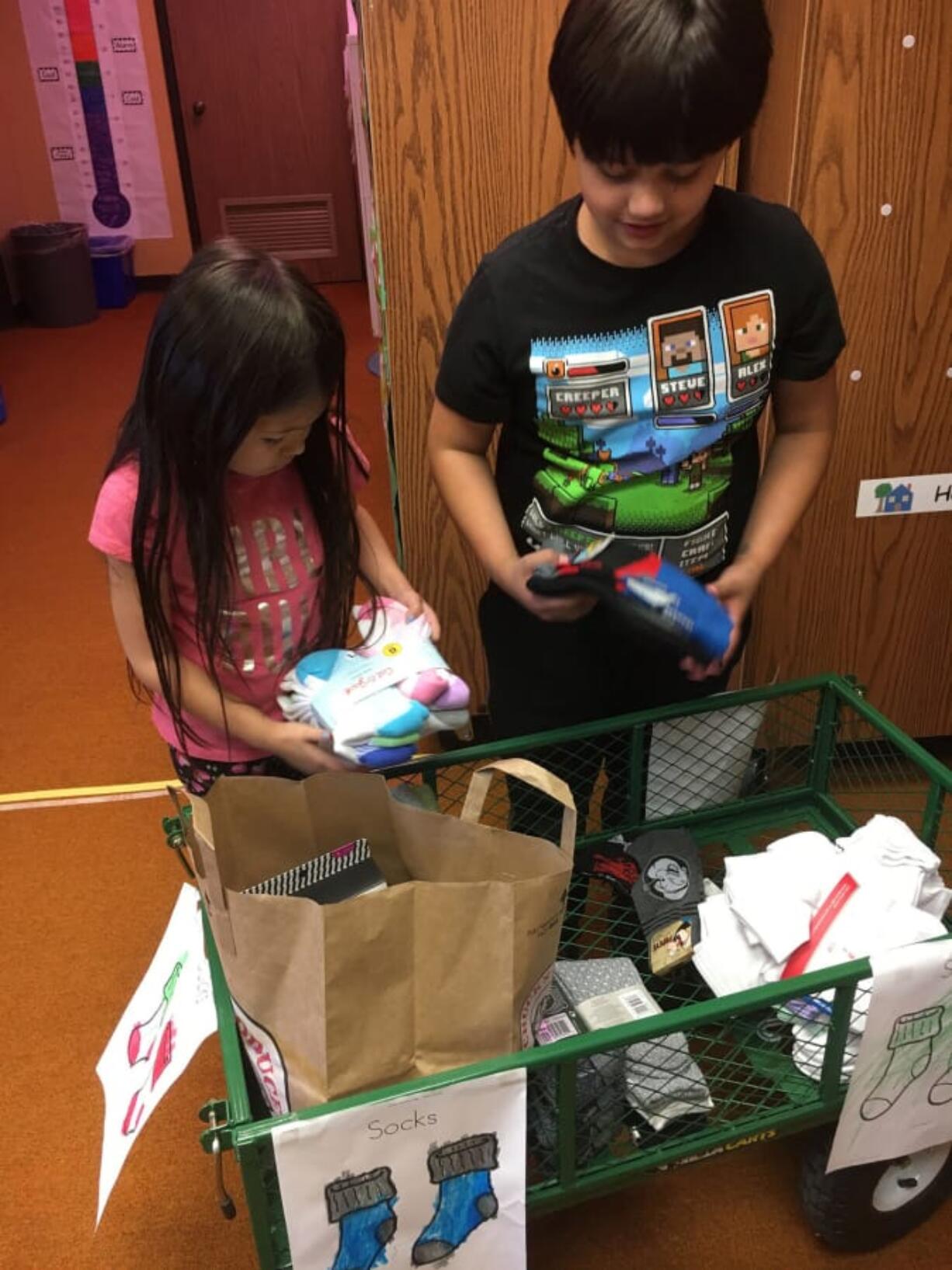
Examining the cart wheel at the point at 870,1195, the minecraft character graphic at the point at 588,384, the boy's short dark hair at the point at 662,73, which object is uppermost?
the boy's short dark hair at the point at 662,73

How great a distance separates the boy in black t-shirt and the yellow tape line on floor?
100cm

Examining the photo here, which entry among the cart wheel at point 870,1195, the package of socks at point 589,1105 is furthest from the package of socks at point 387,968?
the cart wheel at point 870,1195

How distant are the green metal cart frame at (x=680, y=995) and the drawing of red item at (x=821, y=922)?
50 millimetres

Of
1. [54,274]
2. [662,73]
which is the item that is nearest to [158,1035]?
[662,73]

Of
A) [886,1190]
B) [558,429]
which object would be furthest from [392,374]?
[886,1190]

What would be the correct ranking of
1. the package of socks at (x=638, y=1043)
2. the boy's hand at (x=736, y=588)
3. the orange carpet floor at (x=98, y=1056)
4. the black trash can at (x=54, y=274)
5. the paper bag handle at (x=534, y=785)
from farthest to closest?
the black trash can at (x=54, y=274)
the orange carpet floor at (x=98, y=1056)
the boy's hand at (x=736, y=588)
the package of socks at (x=638, y=1043)
the paper bag handle at (x=534, y=785)

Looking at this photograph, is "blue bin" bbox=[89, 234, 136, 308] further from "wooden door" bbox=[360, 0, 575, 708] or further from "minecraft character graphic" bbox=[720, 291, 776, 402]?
"minecraft character graphic" bbox=[720, 291, 776, 402]

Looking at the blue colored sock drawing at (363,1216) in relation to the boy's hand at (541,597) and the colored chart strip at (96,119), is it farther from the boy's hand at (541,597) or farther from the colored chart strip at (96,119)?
the colored chart strip at (96,119)

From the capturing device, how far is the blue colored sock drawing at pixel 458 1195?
73 centimetres

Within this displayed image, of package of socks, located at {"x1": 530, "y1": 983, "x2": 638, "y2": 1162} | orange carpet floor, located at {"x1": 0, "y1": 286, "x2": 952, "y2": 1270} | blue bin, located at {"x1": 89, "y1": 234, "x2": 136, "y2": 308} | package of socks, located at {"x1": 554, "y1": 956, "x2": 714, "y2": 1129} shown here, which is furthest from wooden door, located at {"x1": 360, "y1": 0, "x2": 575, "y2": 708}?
blue bin, located at {"x1": 89, "y1": 234, "x2": 136, "y2": 308}

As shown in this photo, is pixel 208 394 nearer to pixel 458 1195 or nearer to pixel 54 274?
pixel 458 1195

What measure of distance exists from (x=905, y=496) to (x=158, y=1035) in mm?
1255

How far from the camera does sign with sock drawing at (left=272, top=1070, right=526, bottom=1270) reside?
688 millimetres

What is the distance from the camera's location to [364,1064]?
29.7 inches
